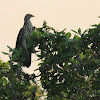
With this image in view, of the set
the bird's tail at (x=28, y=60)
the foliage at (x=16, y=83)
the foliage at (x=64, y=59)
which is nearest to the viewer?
the foliage at (x=64, y=59)

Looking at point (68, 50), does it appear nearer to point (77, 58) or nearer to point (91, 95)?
point (77, 58)

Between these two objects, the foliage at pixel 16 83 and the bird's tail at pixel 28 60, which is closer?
the foliage at pixel 16 83

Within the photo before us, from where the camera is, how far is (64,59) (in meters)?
9.72

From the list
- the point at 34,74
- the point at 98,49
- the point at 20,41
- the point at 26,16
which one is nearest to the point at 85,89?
the point at 98,49

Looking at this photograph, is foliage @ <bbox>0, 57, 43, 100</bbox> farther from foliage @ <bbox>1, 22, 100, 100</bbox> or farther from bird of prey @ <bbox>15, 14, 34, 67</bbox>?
bird of prey @ <bbox>15, 14, 34, 67</bbox>

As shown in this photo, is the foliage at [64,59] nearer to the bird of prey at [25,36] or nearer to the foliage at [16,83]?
the foliage at [16,83]

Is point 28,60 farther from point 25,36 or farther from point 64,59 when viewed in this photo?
point 64,59

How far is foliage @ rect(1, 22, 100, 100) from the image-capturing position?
359 inches

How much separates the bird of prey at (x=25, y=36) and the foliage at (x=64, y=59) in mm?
449

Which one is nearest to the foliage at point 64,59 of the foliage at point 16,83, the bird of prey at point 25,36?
the foliage at point 16,83

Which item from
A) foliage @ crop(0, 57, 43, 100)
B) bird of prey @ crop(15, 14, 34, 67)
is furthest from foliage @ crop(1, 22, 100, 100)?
bird of prey @ crop(15, 14, 34, 67)

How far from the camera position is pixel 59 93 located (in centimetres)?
969

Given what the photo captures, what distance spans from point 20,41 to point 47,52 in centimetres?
176

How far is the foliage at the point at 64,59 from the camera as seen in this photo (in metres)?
9.11
